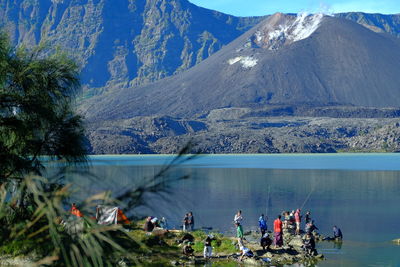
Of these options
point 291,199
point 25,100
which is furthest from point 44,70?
point 291,199

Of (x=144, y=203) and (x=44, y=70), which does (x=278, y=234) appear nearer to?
(x=44, y=70)

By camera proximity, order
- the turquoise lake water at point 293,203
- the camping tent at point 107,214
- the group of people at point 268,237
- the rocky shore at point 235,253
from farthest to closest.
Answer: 1. the group of people at point 268,237
2. the rocky shore at point 235,253
3. the turquoise lake water at point 293,203
4. the camping tent at point 107,214

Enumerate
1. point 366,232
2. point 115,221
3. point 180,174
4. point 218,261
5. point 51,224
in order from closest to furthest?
point 51,224 → point 115,221 → point 180,174 → point 218,261 → point 366,232

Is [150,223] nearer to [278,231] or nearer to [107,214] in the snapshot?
[278,231]

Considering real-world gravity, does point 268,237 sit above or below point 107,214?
below

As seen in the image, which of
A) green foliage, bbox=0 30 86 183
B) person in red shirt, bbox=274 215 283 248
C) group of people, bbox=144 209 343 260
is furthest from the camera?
person in red shirt, bbox=274 215 283 248

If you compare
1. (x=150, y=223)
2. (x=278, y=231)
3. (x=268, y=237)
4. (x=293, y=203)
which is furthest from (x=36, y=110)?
(x=293, y=203)

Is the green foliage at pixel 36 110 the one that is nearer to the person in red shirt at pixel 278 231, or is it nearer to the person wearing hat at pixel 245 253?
the person wearing hat at pixel 245 253

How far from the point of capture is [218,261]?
29766 mm

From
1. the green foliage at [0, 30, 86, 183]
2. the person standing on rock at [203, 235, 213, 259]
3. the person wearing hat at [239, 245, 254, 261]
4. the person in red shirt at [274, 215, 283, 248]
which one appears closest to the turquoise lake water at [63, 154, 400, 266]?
the green foliage at [0, 30, 86, 183]

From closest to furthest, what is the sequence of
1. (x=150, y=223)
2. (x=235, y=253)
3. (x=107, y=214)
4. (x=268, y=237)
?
(x=107, y=214) < (x=150, y=223) < (x=235, y=253) < (x=268, y=237)

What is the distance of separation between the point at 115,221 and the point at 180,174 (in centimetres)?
110

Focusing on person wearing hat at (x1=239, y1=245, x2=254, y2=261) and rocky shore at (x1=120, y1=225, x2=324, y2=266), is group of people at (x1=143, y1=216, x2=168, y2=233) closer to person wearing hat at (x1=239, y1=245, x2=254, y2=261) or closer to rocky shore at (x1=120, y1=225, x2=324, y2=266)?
rocky shore at (x1=120, y1=225, x2=324, y2=266)

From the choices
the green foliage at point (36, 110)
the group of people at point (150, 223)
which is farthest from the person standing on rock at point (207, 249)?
the green foliage at point (36, 110)
